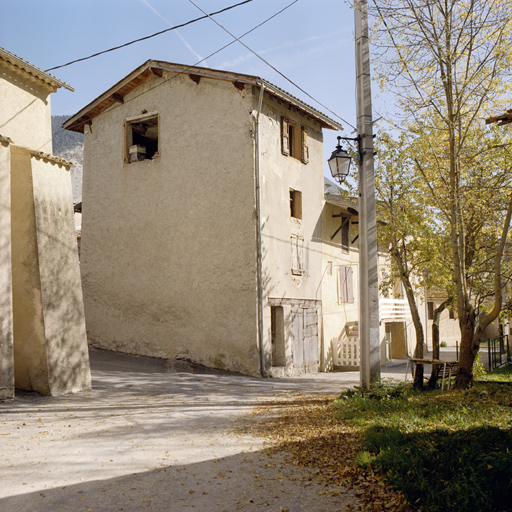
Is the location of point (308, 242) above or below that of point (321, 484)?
above

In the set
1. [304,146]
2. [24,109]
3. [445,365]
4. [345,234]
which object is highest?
[304,146]

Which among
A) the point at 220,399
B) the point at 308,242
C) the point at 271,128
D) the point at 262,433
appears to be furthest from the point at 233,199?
the point at 262,433

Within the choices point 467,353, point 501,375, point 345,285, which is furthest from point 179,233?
point 501,375

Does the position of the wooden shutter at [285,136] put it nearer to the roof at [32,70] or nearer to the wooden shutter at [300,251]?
the wooden shutter at [300,251]

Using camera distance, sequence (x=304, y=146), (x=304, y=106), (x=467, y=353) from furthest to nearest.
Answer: (x=304, y=146), (x=304, y=106), (x=467, y=353)

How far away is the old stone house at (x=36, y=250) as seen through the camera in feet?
32.4

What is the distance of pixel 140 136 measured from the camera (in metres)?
18.9

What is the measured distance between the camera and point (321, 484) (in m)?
4.54

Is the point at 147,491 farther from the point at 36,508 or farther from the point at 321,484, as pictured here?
the point at 321,484

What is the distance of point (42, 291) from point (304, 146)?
11.2m

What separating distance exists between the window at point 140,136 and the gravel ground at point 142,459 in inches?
361

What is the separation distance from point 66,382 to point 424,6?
927 centimetres

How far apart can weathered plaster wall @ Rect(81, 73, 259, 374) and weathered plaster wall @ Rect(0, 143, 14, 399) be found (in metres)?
7.04

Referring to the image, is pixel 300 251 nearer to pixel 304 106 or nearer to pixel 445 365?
pixel 304 106
